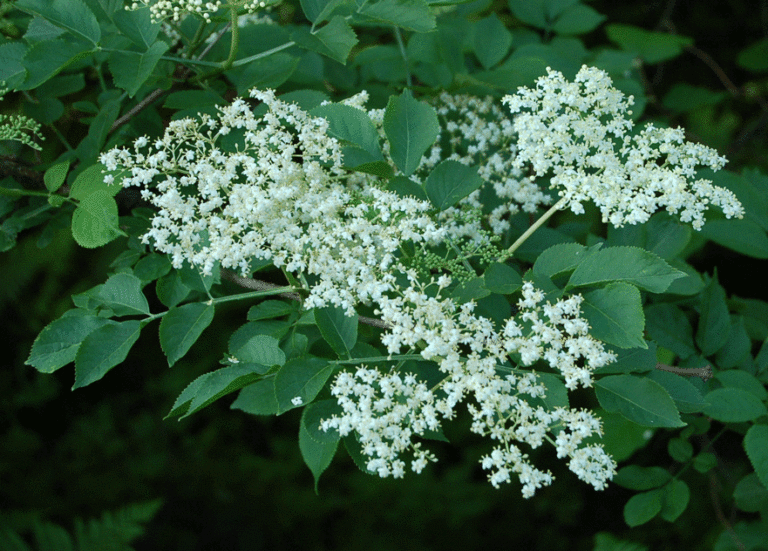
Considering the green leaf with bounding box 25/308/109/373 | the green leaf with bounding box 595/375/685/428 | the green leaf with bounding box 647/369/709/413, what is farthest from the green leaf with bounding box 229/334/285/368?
the green leaf with bounding box 647/369/709/413

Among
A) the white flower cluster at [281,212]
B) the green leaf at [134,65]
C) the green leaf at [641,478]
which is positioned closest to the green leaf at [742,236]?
the green leaf at [641,478]

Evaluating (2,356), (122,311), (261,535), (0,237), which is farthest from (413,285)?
(2,356)

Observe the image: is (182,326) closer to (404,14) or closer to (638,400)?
(404,14)

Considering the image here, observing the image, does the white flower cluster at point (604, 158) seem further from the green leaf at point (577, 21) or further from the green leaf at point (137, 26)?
the green leaf at point (577, 21)

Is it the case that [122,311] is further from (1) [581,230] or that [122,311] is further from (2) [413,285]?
(1) [581,230]

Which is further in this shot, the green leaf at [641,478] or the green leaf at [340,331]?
the green leaf at [641,478]

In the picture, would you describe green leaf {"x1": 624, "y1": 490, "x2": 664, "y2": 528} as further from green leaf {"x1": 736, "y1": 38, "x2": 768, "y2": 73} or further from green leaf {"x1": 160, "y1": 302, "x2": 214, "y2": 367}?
green leaf {"x1": 736, "y1": 38, "x2": 768, "y2": 73}

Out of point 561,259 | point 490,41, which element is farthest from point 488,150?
point 561,259
